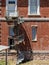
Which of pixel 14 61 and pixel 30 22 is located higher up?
pixel 30 22

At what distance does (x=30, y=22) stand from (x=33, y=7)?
4.74 feet

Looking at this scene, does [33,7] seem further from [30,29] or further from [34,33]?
[34,33]

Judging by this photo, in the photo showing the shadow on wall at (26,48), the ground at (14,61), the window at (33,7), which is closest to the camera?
the ground at (14,61)

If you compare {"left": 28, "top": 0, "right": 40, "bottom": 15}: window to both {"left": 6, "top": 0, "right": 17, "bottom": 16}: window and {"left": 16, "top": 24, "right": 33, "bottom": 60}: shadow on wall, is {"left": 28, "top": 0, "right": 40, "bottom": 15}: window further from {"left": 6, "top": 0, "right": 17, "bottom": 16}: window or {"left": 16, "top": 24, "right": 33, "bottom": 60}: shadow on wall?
{"left": 16, "top": 24, "right": 33, "bottom": 60}: shadow on wall

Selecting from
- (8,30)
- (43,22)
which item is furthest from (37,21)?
(8,30)

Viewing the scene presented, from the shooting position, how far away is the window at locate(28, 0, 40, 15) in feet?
120

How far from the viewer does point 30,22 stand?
36219 millimetres

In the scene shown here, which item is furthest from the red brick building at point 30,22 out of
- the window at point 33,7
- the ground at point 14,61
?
the ground at point 14,61

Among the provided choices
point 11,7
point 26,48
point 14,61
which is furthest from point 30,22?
point 14,61

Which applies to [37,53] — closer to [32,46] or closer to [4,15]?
[32,46]

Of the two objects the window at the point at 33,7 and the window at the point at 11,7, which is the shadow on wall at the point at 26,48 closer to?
the window at the point at 11,7

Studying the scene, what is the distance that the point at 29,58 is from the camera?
1431 inches

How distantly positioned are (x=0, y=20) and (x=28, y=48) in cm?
365

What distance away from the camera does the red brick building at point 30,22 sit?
36188mm
